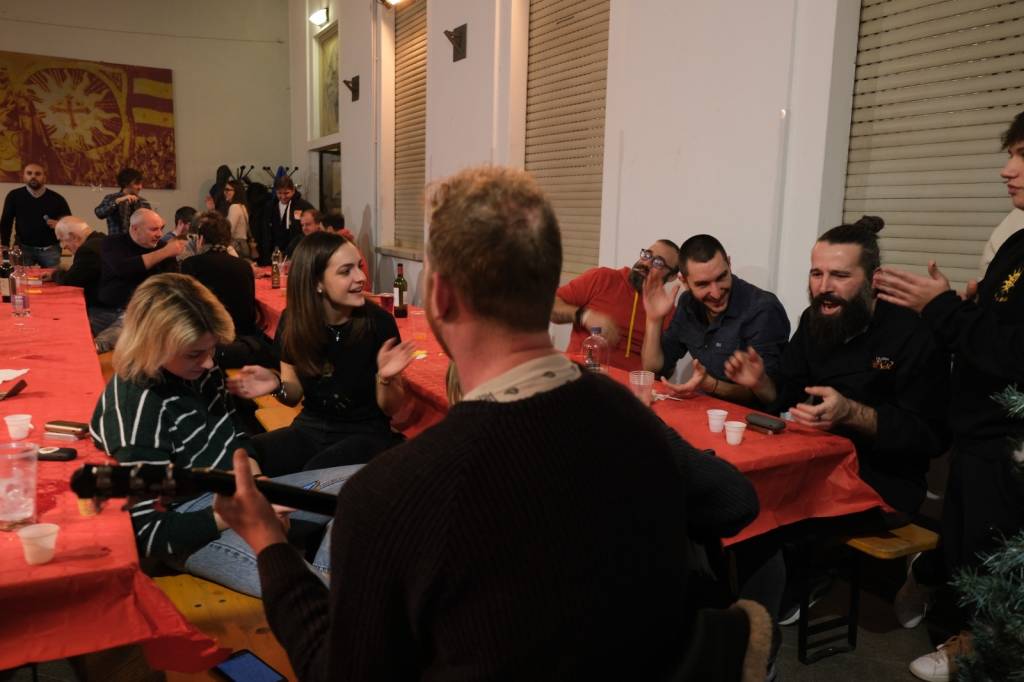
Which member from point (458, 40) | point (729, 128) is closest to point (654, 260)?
point (729, 128)

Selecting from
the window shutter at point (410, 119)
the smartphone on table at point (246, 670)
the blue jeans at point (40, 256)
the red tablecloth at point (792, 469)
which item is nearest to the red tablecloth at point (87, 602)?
the smartphone on table at point (246, 670)

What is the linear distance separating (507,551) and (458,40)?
23.2 feet

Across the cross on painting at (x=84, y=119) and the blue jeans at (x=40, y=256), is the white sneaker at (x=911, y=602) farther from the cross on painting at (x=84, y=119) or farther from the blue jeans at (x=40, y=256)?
the cross on painting at (x=84, y=119)

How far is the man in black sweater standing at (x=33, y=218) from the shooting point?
30.1 feet

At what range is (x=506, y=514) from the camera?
3.00 ft

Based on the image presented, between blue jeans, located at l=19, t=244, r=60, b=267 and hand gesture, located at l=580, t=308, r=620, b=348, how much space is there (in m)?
7.59

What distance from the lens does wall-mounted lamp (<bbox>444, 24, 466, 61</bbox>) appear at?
7.16 m

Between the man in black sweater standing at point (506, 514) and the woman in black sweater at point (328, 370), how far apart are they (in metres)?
2.14

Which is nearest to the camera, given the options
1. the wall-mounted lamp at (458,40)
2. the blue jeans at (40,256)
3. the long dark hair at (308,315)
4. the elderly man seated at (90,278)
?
the long dark hair at (308,315)

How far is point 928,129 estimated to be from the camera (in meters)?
3.59

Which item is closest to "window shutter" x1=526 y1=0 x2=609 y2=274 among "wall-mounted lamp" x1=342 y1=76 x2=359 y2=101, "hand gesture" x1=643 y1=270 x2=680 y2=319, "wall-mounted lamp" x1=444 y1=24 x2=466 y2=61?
"wall-mounted lamp" x1=444 y1=24 x2=466 y2=61

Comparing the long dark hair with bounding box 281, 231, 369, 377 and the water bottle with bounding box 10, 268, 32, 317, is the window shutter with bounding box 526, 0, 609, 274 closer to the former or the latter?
the long dark hair with bounding box 281, 231, 369, 377

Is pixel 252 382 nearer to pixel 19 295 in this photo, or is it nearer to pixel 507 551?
pixel 507 551

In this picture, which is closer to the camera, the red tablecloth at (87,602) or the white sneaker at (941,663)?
the red tablecloth at (87,602)
